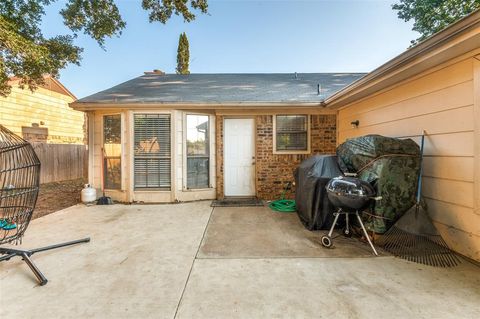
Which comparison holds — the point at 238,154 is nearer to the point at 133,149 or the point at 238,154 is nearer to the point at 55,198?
the point at 133,149

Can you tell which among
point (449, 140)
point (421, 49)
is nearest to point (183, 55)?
point (421, 49)

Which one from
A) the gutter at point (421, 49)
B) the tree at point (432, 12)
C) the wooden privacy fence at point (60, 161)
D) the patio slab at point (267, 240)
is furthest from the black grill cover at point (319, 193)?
the tree at point (432, 12)

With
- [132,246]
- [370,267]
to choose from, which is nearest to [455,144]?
[370,267]

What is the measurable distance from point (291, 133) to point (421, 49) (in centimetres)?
326

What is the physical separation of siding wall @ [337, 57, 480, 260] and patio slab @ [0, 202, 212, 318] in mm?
3328

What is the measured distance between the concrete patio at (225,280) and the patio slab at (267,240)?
16mm

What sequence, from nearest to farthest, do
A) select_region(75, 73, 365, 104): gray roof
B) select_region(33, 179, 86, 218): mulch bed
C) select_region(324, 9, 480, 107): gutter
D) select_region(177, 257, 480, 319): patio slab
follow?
select_region(177, 257, 480, 319): patio slab, select_region(324, 9, 480, 107): gutter, select_region(33, 179, 86, 218): mulch bed, select_region(75, 73, 365, 104): gray roof

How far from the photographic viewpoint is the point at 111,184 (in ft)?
18.1

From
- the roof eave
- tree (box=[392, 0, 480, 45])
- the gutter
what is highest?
tree (box=[392, 0, 480, 45])

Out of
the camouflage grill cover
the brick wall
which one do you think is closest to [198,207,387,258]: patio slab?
the camouflage grill cover

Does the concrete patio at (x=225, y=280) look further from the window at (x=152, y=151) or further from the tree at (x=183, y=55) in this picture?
the tree at (x=183, y=55)

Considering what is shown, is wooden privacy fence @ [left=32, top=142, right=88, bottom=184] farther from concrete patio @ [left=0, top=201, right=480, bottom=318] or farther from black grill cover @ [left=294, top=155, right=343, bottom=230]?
black grill cover @ [left=294, top=155, right=343, bottom=230]

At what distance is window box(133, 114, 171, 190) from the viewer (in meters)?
5.31

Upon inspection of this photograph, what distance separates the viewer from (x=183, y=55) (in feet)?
42.9
